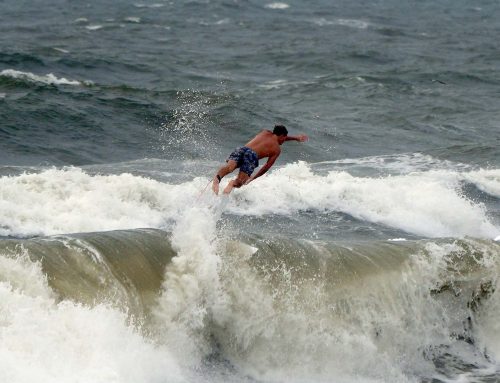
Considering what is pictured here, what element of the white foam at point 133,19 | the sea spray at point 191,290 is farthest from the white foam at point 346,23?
the sea spray at point 191,290

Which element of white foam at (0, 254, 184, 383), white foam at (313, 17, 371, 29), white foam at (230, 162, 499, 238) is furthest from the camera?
white foam at (313, 17, 371, 29)

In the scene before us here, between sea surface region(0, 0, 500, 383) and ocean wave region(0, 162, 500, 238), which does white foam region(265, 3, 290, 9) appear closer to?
sea surface region(0, 0, 500, 383)

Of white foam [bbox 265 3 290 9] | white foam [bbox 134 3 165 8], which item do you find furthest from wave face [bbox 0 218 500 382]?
white foam [bbox 265 3 290 9]

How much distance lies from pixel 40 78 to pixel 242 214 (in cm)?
1344

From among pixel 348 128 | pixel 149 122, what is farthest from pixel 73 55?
pixel 348 128

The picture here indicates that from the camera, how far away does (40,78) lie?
28906mm

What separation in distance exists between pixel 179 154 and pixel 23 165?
4.13m

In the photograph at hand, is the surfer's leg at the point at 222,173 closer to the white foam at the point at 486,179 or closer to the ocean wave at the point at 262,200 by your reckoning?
the ocean wave at the point at 262,200

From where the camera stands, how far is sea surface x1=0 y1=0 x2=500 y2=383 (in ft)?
34.3

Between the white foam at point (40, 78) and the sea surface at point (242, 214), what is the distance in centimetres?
15

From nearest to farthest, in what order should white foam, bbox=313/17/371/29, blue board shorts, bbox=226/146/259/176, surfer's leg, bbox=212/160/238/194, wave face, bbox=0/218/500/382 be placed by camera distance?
wave face, bbox=0/218/500/382
surfer's leg, bbox=212/160/238/194
blue board shorts, bbox=226/146/259/176
white foam, bbox=313/17/371/29

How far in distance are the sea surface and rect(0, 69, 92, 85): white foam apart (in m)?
0.15

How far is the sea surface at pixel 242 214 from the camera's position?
412 inches

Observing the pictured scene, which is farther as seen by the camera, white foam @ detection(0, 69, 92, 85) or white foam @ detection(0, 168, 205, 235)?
white foam @ detection(0, 69, 92, 85)
